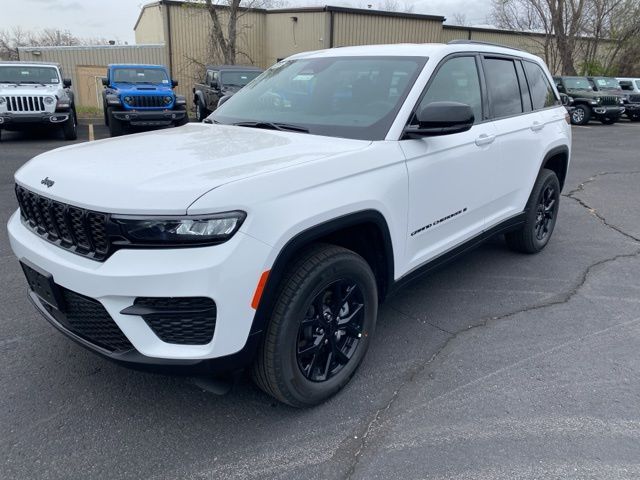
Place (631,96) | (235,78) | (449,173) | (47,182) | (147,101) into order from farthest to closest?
(631,96) → (235,78) → (147,101) → (449,173) → (47,182)

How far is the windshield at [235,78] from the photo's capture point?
1509 centimetres

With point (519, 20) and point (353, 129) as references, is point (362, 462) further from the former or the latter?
point (519, 20)

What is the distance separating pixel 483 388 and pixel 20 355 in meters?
2.77

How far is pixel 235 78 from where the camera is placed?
50.2 ft

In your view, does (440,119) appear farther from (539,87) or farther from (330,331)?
(539,87)

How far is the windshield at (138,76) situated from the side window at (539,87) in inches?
471

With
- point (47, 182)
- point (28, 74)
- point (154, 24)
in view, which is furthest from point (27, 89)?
point (154, 24)

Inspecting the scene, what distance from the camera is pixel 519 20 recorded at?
105 ft

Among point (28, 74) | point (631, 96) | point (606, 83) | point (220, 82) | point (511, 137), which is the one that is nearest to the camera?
point (511, 137)

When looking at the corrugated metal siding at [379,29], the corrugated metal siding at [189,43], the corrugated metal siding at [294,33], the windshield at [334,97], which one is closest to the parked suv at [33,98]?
the windshield at [334,97]

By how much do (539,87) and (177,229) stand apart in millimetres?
4127

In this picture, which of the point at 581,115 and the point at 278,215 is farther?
the point at 581,115

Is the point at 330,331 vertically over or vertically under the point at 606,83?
under

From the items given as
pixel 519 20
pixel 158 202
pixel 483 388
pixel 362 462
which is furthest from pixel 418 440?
pixel 519 20
